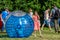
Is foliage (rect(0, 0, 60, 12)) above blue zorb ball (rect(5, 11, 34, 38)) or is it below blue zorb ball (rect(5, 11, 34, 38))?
above

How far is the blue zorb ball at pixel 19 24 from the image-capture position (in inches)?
672

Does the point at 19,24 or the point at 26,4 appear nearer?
the point at 19,24

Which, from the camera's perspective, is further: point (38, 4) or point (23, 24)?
point (38, 4)

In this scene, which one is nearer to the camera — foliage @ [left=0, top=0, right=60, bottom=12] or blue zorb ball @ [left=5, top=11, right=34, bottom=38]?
blue zorb ball @ [left=5, top=11, right=34, bottom=38]

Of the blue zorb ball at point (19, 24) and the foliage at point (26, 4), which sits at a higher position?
the foliage at point (26, 4)

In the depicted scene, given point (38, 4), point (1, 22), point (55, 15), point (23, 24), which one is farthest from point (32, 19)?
point (38, 4)

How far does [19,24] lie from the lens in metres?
17.1

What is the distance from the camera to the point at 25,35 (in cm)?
1744

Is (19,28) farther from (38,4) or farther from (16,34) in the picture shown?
(38,4)

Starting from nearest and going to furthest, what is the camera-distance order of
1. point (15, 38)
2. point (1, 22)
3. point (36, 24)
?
point (15, 38) < point (36, 24) < point (1, 22)

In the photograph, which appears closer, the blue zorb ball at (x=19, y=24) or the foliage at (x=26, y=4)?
the blue zorb ball at (x=19, y=24)

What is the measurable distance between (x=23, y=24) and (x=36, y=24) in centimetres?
155

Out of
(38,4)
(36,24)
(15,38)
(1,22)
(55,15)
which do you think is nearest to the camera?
(15,38)

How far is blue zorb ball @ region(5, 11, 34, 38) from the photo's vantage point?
17078 millimetres
